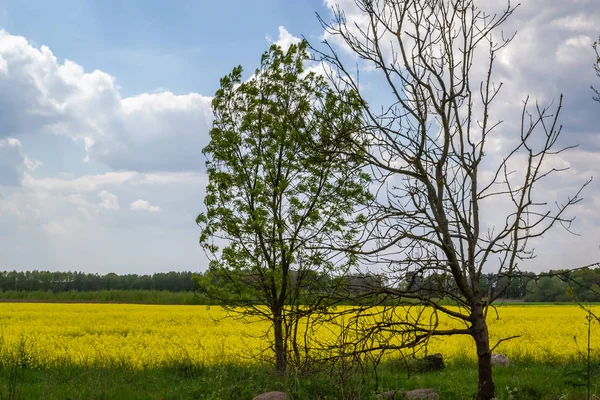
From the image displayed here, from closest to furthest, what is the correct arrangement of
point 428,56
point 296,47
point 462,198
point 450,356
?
Answer: point 462,198 < point 428,56 < point 296,47 < point 450,356

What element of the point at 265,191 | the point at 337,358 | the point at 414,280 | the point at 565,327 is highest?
the point at 265,191

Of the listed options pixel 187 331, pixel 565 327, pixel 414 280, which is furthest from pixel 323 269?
pixel 565 327

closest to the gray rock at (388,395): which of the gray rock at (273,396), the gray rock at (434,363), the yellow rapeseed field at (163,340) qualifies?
the gray rock at (273,396)

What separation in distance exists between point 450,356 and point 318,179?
6.98 metres

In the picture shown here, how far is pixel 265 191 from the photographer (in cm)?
1140

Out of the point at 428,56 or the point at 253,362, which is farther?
the point at 253,362

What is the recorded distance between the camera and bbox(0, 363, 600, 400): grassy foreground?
870cm

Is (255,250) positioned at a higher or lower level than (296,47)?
lower

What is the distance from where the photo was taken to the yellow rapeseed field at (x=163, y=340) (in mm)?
14390

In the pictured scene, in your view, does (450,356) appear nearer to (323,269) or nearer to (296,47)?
(323,269)

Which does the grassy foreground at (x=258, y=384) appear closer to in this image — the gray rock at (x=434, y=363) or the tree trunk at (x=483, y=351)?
the gray rock at (x=434, y=363)

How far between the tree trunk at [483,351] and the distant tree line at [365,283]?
43 cm

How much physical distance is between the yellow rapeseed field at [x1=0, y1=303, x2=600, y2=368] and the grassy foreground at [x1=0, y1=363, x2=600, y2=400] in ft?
2.62

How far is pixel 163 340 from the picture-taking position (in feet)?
64.3
